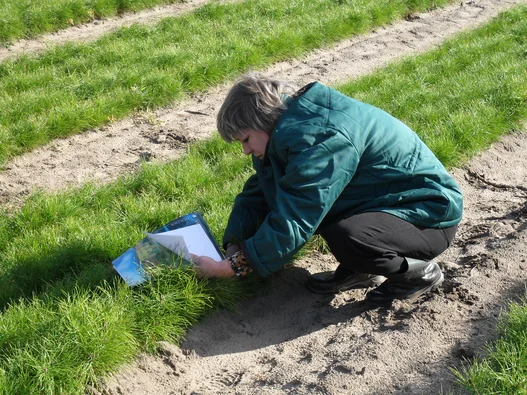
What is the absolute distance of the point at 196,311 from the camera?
3711mm

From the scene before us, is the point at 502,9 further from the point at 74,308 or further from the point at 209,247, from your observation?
the point at 74,308

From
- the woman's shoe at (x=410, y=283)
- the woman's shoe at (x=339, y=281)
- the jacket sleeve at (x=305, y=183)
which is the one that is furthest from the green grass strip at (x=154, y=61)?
the woman's shoe at (x=410, y=283)

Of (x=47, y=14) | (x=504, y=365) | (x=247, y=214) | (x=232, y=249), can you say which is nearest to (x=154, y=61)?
(x=47, y=14)

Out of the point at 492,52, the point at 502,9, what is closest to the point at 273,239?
the point at 492,52

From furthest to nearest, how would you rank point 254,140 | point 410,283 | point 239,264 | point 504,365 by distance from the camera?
point 410,283 → point 239,264 → point 254,140 → point 504,365

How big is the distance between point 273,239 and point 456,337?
1073 mm

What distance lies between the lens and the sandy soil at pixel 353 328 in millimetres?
3275

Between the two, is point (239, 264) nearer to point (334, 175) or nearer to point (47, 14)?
point (334, 175)

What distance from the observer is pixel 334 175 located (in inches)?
130

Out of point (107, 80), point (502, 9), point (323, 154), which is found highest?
point (323, 154)

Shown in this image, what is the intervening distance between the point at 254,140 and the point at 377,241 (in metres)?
0.82

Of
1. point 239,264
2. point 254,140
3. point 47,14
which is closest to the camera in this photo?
point 254,140

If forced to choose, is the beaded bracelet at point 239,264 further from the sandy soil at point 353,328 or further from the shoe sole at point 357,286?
the shoe sole at point 357,286

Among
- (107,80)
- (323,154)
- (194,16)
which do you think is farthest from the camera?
(194,16)
